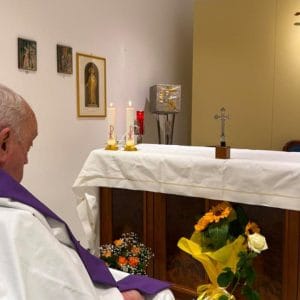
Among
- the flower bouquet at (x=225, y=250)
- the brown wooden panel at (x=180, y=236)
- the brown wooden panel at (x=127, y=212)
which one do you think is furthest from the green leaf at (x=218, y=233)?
the brown wooden panel at (x=127, y=212)

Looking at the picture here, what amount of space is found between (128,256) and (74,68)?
175cm

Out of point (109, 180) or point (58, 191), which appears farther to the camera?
point (58, 191)

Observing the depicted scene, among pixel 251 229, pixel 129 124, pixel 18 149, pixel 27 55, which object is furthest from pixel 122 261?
pixel 27 55

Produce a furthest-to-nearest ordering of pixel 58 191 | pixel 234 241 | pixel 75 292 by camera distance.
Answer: pixel 58 191 < pixel 234 241 < pixel 75 292

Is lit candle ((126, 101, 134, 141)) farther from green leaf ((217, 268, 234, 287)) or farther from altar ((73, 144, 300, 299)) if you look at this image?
green leaf ((217, 268, 234, 287))

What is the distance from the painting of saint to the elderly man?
2.30m

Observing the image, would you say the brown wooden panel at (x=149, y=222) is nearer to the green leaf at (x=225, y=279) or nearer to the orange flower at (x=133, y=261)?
the orange flower at (x=133, y=261)

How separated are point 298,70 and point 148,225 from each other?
95.9 inches

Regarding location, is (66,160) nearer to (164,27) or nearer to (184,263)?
(184,263)

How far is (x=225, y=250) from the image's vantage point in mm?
1797

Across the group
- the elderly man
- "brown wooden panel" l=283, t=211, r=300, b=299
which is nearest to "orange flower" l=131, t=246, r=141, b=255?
"brown wooden panel" l=283, t=211, r=300, b=299

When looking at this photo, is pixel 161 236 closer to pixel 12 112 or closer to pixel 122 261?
pixel 122 261

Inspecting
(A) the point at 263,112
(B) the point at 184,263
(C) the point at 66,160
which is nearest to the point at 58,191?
(C) the point at 66,160

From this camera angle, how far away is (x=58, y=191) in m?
3.16
